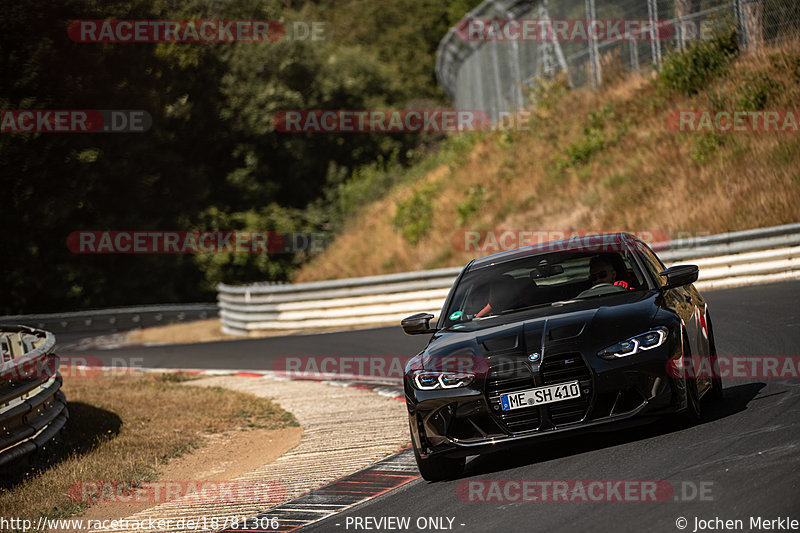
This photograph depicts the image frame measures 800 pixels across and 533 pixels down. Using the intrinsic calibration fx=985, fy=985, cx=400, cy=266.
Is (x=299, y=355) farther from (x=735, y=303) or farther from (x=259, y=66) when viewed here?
(x=259, y=66)

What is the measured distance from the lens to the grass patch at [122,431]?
7.75 metres

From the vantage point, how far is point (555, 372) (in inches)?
236

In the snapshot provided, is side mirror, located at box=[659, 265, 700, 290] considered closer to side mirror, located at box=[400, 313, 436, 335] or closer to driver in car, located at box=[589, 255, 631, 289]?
driver in car, located at box=[589, 255, 631, 289]

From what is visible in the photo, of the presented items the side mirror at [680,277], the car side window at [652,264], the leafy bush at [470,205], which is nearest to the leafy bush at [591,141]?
the leafy bush at [470,205]

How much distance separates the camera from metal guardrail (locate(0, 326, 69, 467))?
25.7ft

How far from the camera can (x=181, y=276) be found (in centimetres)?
3803

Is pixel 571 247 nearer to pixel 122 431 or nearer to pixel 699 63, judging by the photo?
pixel 122 431

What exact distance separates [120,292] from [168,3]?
12.3 m

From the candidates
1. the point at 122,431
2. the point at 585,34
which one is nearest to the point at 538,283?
the point at 122,431

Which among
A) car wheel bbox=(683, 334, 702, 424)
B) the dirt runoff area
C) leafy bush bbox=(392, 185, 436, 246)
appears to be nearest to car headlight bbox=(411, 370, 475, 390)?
car wheel bbox=(683, 334, 702, 424)

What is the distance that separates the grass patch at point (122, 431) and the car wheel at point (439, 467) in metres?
2.62

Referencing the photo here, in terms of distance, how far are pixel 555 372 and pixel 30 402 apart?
477 centimetres

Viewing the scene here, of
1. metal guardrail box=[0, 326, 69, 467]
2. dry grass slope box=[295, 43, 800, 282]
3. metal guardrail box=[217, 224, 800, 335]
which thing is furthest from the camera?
dry grass slope box=[295, 43, 800, 282]

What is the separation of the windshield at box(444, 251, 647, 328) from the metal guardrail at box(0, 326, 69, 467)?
357cm
